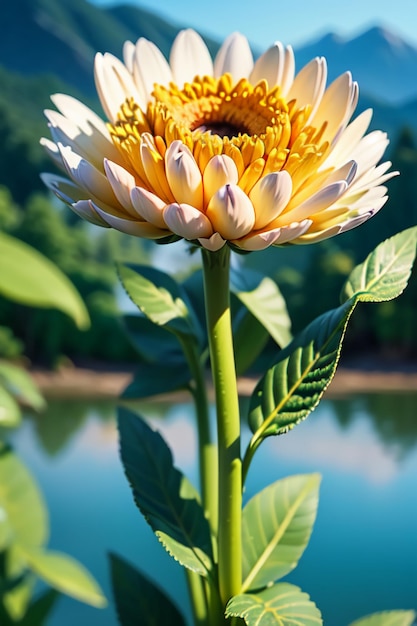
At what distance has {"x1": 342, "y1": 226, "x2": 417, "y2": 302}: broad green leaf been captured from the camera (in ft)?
0.85

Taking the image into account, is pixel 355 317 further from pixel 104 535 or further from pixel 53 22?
pixel 53 22

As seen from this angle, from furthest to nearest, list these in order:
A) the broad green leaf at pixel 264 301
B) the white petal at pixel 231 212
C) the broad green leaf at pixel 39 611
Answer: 1. the broad green leaf at pixel 39 611
2. the broad green leaf at pixel 264 301
3. the white petal at pixel 231 212

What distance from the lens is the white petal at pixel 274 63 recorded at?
258 millimetres

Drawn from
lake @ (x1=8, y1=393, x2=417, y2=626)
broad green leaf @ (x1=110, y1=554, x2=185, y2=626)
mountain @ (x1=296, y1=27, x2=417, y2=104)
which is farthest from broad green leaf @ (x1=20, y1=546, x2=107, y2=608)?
mountain @ (x1=296, y1=27, x2=417, y2=104)

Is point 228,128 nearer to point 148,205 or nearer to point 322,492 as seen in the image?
point 148,205

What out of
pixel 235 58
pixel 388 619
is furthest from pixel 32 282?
pixel 388 619

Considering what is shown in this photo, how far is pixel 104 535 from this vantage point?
103cm

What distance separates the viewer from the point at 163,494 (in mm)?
280

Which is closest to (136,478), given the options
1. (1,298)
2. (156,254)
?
(1,298)

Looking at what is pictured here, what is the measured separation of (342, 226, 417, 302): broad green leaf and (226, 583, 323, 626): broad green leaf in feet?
0.39

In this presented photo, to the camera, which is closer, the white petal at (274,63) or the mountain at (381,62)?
the white petal at (274,63)

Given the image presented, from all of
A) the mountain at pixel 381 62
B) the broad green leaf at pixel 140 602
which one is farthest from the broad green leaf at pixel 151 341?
the mountain at pixel 381 62

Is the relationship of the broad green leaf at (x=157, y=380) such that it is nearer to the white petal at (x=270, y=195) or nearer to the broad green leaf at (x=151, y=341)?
the broad green leaf at (x=151, y=341)

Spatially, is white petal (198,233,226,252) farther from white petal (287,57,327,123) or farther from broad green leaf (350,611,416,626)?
broad green leaf (350,611,416,626)
